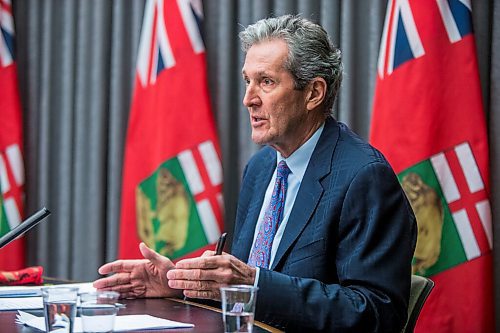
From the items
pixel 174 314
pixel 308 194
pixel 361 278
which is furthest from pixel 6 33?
pixel 361 278

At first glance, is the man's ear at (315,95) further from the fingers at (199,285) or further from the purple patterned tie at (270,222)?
the fingers at (199,285)

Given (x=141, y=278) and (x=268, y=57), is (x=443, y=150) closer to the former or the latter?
(x=268, y=57)

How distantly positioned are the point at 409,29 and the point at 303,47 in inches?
34.1

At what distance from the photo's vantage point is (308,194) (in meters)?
2.13

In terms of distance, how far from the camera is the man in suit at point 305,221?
188 centimetres

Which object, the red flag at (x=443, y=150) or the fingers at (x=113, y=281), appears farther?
the red flag at (x=443, y=150)

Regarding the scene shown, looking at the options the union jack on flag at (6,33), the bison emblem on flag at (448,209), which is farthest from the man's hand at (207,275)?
the union jack on flag at (6,33)

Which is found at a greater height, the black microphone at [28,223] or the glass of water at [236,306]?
the black microphone at [28,223]

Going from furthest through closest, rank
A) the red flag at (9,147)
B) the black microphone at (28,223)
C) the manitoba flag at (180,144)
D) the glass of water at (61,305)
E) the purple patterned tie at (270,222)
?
the red flag at (9,147)
the manitoba flag at (180,144)
the purple patterned tie at (270,222)
the black microphone at (28,223)
the glass of water at (61,305)

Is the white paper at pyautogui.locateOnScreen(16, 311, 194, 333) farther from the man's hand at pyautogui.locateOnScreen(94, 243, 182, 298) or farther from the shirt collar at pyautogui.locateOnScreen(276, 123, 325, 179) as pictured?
the shirt collar at pyautogui.locateOnScreen(276, 123, 325, 179)

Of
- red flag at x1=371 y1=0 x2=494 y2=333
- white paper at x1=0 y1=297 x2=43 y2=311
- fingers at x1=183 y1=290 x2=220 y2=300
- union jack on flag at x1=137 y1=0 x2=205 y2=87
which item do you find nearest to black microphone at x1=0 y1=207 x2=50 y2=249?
white paper at x1=0 y1=297 x2=43 y2=311

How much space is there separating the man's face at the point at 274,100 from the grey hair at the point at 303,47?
20 mm

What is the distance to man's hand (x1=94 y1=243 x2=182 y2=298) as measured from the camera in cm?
216

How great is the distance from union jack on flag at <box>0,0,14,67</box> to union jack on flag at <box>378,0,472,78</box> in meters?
1.94
